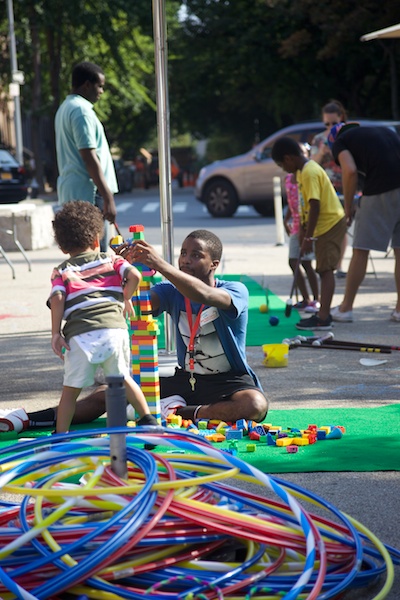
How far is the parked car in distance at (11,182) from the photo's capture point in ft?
79.2

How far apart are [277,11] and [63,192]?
1086 inches

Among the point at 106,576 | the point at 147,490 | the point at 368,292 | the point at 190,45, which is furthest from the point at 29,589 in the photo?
the point at 190,45

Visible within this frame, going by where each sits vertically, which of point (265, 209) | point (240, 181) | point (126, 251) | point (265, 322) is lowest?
point (265, 209)

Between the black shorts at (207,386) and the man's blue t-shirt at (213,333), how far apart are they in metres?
0.04

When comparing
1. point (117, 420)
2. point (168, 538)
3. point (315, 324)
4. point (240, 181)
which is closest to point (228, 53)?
point (240, 181)

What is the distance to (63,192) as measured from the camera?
25.7 feet

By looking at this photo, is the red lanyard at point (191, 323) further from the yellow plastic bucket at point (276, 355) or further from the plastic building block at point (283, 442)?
the yellow plastic bucket at point (276, 355)

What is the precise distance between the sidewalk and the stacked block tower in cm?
100

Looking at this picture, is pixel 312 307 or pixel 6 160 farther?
pixel 6 160

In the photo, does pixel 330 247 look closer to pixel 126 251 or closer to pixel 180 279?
pixel 126 251

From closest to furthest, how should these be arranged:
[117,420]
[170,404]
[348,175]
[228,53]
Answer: [117,420] → [170,404] → [348,175] → [228,53]

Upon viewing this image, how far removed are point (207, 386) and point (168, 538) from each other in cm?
262

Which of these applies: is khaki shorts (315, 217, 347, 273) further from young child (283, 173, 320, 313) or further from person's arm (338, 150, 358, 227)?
young child (283, 173, 320, 313)

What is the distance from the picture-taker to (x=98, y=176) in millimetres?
7645
